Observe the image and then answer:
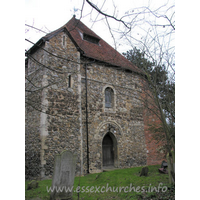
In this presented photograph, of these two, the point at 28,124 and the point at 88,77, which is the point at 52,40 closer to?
the point at 88,77

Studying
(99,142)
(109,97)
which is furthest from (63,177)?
(109,97)

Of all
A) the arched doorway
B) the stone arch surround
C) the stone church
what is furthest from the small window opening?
the arched doorway

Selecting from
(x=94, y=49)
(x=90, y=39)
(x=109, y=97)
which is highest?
(x=90, y=39)

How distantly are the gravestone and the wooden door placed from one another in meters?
6.13

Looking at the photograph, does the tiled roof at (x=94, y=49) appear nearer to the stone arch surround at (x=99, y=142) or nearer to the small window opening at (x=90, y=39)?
the small window opening at (x=90, y=39)

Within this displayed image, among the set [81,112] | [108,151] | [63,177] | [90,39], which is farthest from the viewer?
[90,39]

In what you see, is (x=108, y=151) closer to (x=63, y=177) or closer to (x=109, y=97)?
(x=109, y=97)

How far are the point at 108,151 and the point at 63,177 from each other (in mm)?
6627

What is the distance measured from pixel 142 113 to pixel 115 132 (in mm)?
3208

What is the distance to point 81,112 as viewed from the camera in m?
9.95

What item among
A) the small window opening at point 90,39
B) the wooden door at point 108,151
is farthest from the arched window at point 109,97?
the small window opening at point 90,39

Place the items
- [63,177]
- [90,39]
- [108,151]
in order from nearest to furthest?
[63,177] → [108,151] → [90,39]

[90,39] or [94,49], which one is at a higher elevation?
[90,39]

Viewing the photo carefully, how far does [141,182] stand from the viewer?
6117mm
